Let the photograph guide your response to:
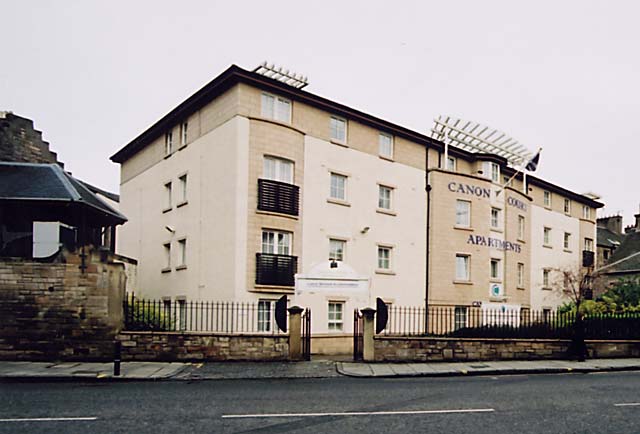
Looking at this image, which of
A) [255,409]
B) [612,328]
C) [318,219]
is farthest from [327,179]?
[255,409]

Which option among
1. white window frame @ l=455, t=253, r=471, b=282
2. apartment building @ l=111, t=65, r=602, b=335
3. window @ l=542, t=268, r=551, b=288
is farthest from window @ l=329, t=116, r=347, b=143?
window @ l=542, t=268, r=551, b=288

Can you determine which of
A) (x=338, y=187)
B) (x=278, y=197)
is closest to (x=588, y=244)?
(x=338, y=187)

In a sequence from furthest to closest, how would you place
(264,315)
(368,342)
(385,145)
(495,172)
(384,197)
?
(495,172), (385,145), (384,197), (264,315), (368,342)

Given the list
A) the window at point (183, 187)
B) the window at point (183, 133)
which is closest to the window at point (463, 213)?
the window at point (183, 187)

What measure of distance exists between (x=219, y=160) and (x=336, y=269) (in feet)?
24.0

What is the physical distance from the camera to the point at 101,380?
1520 centimetres

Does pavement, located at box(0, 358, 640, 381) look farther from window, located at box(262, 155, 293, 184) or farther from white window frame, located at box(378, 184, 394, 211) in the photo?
white window frame, located at box(378, 184, 394, 211)

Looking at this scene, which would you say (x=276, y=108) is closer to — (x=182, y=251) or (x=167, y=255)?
(x=182, y=251)

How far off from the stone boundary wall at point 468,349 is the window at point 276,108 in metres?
10.8

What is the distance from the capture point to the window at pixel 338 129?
28.0 meters

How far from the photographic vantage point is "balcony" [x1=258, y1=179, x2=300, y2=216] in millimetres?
24812

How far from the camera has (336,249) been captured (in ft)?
91.7

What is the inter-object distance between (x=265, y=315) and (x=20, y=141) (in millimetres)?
15009

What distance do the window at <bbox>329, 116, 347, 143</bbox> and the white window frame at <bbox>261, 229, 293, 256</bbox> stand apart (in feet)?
17.3
